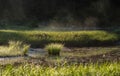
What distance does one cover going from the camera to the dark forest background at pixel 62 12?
176 feet

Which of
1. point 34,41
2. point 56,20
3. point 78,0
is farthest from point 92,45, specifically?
point 78,0

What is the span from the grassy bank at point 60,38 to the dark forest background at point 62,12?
1429cm

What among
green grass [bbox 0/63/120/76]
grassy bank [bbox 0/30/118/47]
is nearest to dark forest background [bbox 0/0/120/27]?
grassy bank [bbox 0/30/118/47]

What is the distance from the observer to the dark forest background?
176 ft

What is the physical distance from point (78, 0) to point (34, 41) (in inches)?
928

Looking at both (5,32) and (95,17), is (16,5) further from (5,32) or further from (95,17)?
(5,32)

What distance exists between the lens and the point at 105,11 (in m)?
55.5

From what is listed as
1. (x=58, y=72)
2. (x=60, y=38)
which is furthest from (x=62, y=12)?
(x=58, y=72)

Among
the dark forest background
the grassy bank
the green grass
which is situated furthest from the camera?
the dark forest background

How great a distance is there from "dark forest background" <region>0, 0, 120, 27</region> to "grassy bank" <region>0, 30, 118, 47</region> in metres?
14.3

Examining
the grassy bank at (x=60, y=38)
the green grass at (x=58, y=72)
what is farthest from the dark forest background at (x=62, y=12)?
the green grass at (x=58, y=72)

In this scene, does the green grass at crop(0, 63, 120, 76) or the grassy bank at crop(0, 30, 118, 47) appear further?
the grassy bank at crop(0, 30, 118, 47)

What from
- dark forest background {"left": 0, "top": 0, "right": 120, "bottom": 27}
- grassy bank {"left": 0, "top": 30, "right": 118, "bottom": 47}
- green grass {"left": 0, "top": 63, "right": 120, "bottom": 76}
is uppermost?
dark forest background {"left": 0, "top": 0, "right": 120, "bottom": 27}

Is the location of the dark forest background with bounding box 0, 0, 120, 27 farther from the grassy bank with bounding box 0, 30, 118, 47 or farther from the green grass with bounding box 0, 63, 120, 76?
the green grass with bounding box 0, 63, 120, 76
